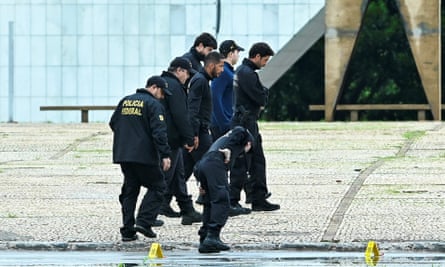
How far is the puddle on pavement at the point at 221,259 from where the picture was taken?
40.5 ft

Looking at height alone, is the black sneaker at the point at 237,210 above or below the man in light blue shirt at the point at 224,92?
below

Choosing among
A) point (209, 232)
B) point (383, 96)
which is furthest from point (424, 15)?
point (209, 232)

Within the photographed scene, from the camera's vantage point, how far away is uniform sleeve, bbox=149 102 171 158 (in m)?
14.0

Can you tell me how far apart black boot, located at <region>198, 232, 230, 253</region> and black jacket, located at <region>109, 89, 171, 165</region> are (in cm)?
108

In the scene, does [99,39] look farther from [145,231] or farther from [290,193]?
[145,231]

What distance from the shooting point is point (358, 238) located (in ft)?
46.3

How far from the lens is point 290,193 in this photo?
18.1 meters

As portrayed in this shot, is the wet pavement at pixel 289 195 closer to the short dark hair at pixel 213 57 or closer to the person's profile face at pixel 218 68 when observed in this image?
the person's profile face at pixel 218 68

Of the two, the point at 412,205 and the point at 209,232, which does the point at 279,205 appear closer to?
the point at 412,205

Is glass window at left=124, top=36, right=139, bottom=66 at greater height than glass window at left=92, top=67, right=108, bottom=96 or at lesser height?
greater

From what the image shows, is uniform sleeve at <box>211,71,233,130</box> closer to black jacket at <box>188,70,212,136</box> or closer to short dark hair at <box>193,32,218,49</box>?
Result: short dark hair at <box>193,32,218,49</box>

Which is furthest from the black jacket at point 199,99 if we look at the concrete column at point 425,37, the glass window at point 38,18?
the glass window at point 38,18

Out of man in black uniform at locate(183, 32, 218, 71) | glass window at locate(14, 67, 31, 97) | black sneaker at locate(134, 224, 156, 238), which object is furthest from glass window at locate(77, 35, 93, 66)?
black sneaker at locate(134, 224, 156, 238)

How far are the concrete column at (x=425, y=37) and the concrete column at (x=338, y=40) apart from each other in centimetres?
108
